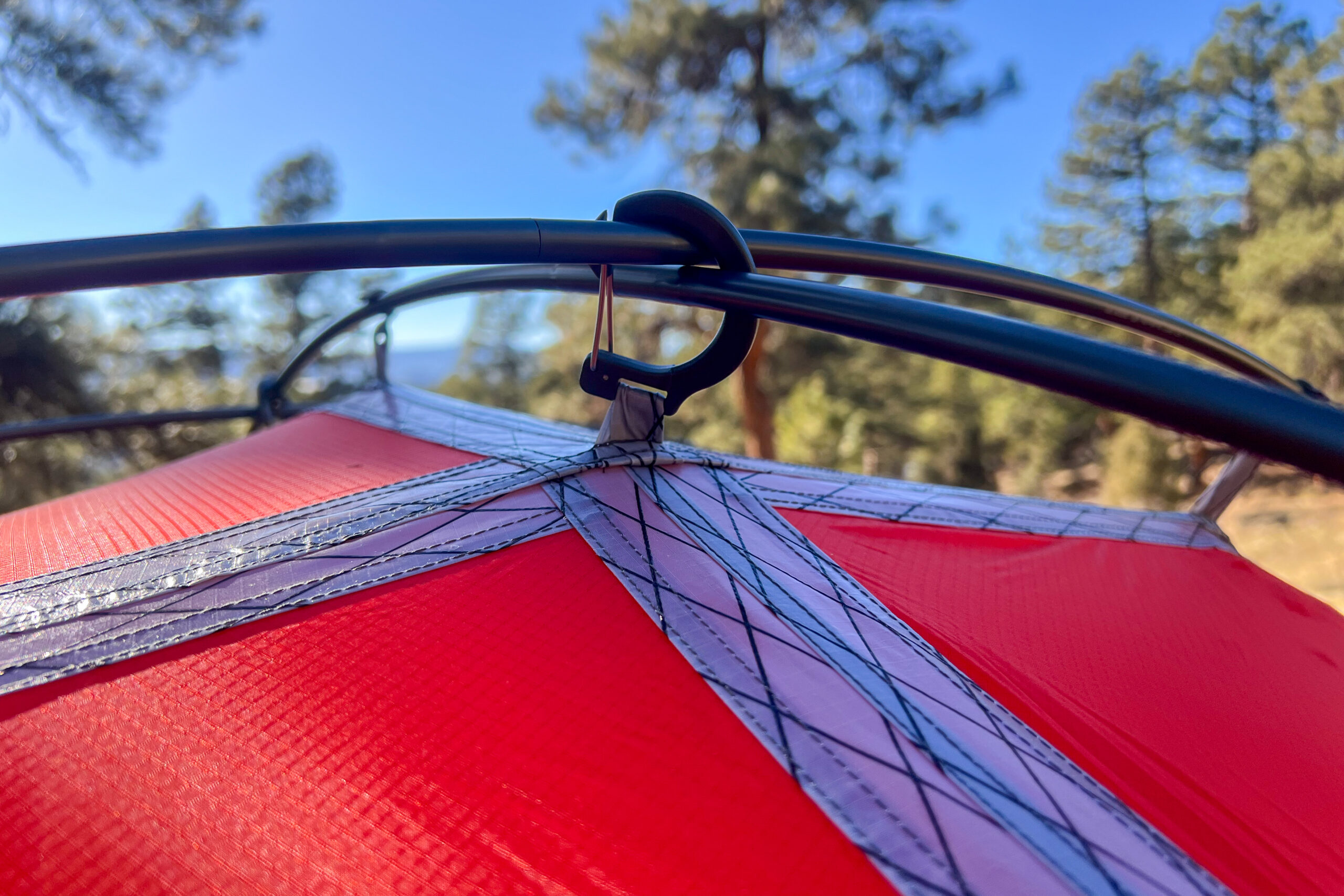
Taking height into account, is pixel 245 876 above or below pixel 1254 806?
below

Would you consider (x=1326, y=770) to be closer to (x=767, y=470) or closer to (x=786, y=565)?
(x=786, y=565)

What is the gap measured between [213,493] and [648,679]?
1061 millimetres

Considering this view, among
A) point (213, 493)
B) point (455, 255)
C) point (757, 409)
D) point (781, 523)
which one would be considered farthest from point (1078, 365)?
point (757, 409)

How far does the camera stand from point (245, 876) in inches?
26.0

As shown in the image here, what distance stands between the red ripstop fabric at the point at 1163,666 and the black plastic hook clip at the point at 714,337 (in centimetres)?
39

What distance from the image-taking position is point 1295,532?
11773mm

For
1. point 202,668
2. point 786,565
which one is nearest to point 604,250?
point 786,565

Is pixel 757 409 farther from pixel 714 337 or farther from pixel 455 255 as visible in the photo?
pixel 455 255

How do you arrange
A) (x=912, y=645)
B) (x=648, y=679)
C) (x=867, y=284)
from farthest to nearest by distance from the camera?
(x=867, y=284) → (x=912, y=645) → (x=648, y=679)

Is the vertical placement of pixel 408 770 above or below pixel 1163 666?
below

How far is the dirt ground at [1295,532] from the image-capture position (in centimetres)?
Result: 821

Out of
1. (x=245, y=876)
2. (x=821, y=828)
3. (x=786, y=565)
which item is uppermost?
(x=786, y=565)

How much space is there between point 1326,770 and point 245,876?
1236 millimetres

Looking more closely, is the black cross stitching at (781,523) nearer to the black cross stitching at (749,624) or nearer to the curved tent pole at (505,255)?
the black cross stitching at (749,624)
